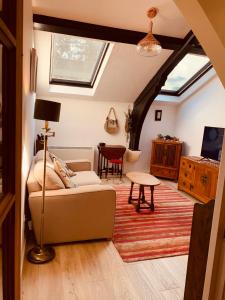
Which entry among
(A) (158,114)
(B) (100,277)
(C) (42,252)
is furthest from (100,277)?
(A) (158,114)

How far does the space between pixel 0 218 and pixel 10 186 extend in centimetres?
19

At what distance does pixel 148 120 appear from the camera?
18.1ft

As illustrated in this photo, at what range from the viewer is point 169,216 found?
3.48 metres

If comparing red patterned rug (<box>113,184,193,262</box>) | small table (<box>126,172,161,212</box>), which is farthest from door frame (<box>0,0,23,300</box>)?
small table (<box>126,172,161,212</box>)

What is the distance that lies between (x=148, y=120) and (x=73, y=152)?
1899 millimetres

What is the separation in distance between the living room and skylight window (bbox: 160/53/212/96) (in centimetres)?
12

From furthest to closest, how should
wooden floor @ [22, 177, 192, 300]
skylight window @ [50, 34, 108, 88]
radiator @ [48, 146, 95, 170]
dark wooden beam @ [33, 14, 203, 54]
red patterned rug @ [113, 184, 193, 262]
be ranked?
radiator @ [48, 146, 95, 170], skylight window @ [50, 34, 108, 88], dark wooden beam @ [33, 14, 203, 54], red patterned rug @ [113, 184, 193, 262], wooden floor @ [22, 177, 192, 300]

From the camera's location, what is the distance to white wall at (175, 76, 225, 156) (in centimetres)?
437

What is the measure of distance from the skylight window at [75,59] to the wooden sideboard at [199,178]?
97.0 inches

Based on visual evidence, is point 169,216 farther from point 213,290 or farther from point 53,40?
point 53,40

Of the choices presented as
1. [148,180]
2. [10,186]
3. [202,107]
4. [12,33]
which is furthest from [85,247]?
[202,107]

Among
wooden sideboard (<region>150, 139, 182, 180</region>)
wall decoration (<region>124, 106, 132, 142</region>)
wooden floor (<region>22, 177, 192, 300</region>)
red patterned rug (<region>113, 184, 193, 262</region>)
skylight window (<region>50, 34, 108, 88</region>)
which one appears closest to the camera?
wooden floor (<region>22, 177, 192, 300</region>)

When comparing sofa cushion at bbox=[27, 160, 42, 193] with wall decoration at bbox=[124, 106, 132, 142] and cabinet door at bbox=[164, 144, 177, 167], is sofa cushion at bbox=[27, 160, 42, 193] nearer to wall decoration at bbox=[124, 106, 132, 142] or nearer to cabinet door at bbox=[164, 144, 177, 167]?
wall decoration at bbox=[124, 106, 132, 142]

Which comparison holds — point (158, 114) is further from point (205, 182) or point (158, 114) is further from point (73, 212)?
point (73, 212)
